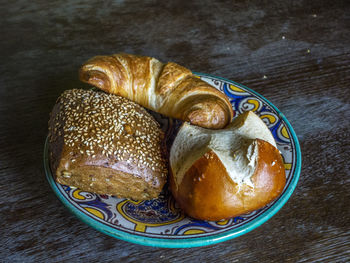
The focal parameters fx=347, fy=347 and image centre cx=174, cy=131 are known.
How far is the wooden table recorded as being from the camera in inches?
32.3

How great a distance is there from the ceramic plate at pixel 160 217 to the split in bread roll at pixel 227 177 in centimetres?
2

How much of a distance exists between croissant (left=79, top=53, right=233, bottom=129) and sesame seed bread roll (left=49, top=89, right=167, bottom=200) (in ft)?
0.38

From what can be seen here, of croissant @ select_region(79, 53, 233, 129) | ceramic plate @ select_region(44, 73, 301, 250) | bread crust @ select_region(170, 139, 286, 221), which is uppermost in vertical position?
croissant @ select_region(79, 53, 233, 129)

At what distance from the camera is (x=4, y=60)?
1.38 metres

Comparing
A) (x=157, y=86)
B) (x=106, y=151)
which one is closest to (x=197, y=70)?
(x=157, y=86)

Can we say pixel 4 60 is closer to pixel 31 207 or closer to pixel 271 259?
pixel 31 207

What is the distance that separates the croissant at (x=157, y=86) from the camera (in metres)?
0.96

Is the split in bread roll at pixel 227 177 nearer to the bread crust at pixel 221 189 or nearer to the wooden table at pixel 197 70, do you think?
the bread crust at pixel 221 189

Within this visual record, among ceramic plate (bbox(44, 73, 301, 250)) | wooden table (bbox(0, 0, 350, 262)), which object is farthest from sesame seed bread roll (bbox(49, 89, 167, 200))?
wooden table (bbox(0, 0, 350, 262))

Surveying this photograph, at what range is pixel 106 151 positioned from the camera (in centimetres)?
81

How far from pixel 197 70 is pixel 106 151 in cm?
67

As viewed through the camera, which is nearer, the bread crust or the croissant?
the bread crust

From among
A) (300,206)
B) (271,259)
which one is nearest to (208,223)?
(271,259)

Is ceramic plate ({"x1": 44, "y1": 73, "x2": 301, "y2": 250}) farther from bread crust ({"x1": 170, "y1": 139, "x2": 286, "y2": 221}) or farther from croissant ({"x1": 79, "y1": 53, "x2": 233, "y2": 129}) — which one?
croissant ({"x1": 79, "y1": 53, "x2": 233, "y2": 129})
